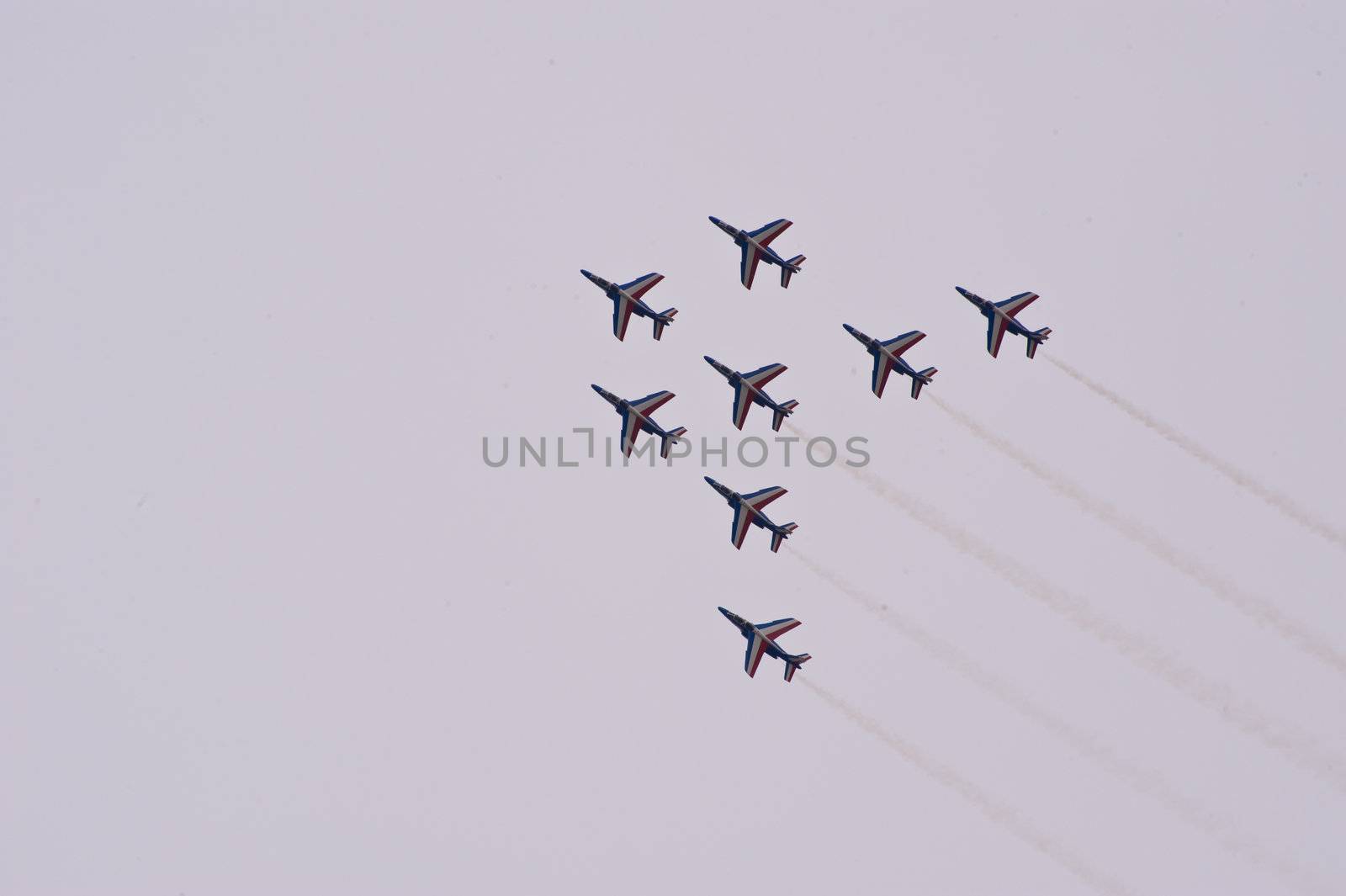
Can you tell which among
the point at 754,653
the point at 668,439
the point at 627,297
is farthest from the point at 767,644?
the point at 627,297

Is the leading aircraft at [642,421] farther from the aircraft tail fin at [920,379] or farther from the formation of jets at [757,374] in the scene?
the aircraft tail fin at [920,379]

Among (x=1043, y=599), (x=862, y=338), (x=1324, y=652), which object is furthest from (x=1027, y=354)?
(x=1324, y=652)

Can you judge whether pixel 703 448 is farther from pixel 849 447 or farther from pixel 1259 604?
pixel 1259 604

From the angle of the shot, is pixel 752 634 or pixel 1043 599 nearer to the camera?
pixel 1043 599

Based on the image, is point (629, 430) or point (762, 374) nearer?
point (762, 374)

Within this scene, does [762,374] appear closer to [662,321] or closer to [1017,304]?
[662,321]

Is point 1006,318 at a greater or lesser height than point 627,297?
greater
